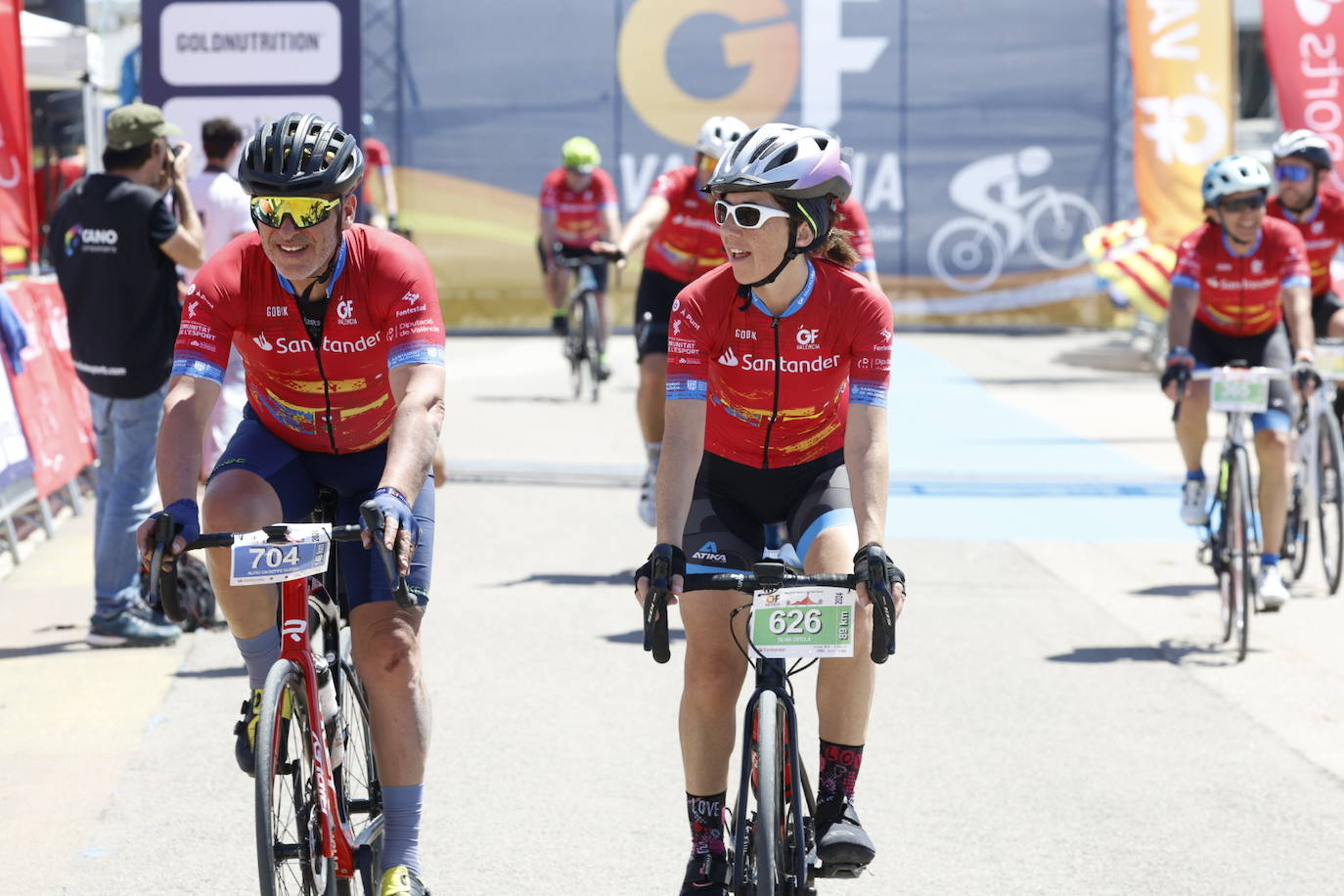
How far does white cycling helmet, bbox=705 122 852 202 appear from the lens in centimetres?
431

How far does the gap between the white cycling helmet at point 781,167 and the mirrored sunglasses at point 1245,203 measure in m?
4.46

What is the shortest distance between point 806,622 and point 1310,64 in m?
12.1

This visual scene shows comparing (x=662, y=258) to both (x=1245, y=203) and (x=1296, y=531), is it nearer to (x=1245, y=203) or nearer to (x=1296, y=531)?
(x=1245, y=203)

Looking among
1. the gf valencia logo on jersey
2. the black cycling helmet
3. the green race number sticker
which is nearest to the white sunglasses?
the black cycling helmet

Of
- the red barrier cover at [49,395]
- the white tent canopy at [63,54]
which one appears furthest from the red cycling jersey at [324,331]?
the white tent canopy at [63,54]

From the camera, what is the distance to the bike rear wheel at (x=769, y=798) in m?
4.03

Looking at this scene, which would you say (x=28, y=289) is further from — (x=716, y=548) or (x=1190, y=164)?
(x=1190, y=164)

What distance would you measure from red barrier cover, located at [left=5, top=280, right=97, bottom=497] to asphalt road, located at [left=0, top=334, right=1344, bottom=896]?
438 millimetres

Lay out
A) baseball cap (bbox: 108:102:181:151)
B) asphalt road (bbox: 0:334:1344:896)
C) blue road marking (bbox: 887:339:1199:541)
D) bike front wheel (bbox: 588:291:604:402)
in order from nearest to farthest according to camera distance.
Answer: asphalt road (bbox: 0:334:1344:896) → baseball cap (bbox: 108:102:181:151) → blue road marking (bbox: 887:339:1199:541) → bike front wheel (bbox: 588:291:604:402)

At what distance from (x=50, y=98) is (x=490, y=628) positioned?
14.6m

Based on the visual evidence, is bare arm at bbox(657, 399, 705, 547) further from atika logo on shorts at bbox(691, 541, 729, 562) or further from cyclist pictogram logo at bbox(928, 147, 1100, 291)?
cyclist pictogram logo at bbox(928, 147, 1100, 291)

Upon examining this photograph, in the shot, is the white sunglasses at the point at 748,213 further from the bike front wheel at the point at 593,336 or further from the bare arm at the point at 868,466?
the bike front wheel at the point at 593,336

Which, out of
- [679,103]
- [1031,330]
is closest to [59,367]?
[679,103]

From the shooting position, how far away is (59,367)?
1077cm
